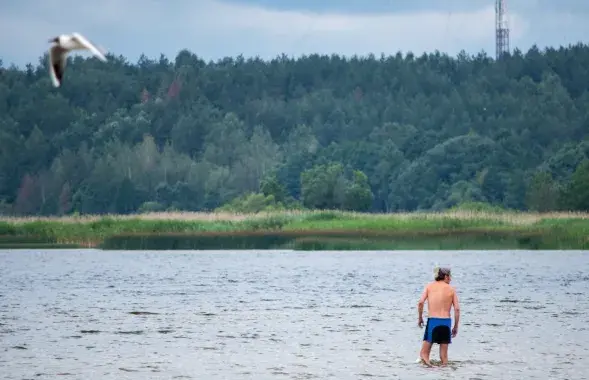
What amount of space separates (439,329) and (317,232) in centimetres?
4818

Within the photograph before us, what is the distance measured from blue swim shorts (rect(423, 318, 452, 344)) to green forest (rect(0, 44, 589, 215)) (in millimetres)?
77596

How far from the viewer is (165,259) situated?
68812 mm

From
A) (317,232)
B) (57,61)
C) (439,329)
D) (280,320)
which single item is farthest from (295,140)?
(57,61)

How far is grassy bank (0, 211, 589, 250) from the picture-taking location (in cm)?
6912

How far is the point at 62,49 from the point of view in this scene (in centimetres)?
1717

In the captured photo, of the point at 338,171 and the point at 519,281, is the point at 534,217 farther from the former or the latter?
the point at 338,171

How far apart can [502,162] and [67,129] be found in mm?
62786

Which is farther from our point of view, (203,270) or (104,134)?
(104,134)

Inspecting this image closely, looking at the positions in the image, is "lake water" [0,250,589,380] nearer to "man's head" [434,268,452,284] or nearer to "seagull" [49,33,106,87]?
"man's head" [434,268,452,284]

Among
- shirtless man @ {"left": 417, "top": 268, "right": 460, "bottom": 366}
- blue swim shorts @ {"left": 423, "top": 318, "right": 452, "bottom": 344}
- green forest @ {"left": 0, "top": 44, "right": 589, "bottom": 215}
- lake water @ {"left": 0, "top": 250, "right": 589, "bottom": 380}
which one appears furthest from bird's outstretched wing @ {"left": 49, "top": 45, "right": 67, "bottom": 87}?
green forest @ {"left": 0, "top": 44, "right": 589, "bottom": 215}

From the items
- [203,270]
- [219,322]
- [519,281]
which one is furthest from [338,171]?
[219,322]

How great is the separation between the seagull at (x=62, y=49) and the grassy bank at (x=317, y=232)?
5247 cm

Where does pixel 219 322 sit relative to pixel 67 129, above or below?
below

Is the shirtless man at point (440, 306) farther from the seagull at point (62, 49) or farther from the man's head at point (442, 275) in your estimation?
the seagull at point (62, 49)
